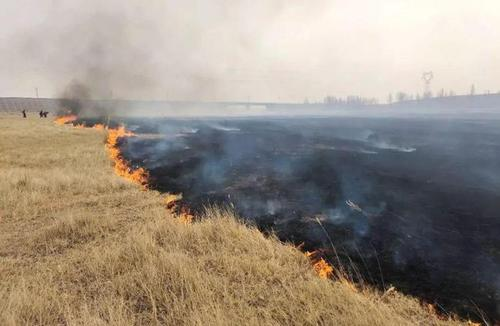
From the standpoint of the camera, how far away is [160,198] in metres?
16.5

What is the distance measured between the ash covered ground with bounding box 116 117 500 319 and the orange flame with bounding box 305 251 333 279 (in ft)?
1.20

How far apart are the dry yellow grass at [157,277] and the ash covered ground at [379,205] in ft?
4.23

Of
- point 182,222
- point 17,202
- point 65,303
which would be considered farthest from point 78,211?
point 65,303

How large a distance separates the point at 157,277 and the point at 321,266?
383 cm

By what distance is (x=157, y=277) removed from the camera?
823 centimetres

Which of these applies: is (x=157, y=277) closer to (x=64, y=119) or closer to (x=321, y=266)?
(x=321, y=266)

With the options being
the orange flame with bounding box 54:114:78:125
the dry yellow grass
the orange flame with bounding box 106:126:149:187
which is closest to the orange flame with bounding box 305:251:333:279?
the dry yellow grass

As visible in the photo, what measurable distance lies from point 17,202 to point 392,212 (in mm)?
14666

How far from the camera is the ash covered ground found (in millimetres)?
8938

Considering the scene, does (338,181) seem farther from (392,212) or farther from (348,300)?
(348,300)

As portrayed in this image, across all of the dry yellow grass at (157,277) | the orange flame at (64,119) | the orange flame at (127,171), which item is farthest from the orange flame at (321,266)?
the orange flame at (64,119)

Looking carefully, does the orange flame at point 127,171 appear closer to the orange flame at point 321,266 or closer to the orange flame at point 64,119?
the orange flame at point 321,266

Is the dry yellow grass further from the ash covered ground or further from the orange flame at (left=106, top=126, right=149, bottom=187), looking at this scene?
the orange flame at (left=106, top=126, right=149, bottom=187)

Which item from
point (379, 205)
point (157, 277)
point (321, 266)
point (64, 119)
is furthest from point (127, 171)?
point (64, 119)
